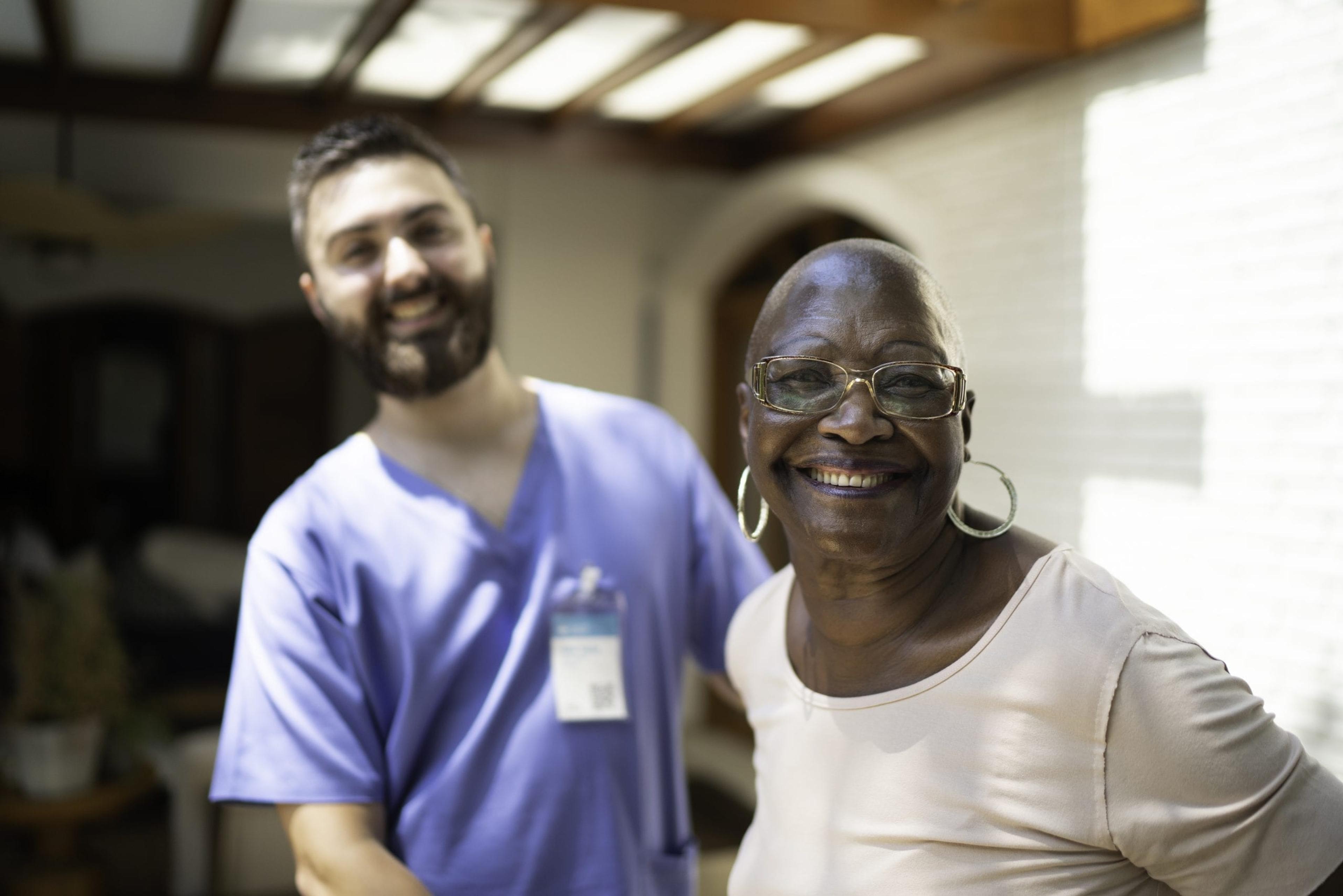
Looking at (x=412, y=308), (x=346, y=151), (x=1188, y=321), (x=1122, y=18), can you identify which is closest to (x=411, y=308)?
(x=412, y=308)

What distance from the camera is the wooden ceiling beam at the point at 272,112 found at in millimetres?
4559

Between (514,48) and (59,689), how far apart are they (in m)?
2.63

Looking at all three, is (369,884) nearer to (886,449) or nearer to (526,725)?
(526,725)

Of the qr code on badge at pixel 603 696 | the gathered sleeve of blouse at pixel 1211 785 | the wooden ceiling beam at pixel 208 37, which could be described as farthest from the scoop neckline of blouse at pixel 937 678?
the wooden ceiling beam at pixel 208 37

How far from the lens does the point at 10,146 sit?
497 cm

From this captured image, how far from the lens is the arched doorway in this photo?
5152 millimetres

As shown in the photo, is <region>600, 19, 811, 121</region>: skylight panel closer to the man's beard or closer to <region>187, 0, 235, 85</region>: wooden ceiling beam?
<region>187, 0, 235, 85</region>: wooden ceiling beam

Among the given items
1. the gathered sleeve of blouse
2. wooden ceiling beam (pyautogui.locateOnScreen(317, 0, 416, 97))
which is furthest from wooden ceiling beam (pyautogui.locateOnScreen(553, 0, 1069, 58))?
the gathered sleeve of blouse

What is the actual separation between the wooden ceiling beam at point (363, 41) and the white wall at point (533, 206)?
0.58 meters

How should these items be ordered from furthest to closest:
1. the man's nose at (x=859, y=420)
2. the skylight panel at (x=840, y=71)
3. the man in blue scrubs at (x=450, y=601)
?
the skylight panel at (x=840, y=71), the man in blue scrubs at (x=450, y=601), the man's nose at (x=859, y=420)

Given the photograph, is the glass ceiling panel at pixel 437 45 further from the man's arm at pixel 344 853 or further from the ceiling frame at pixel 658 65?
the man's arm at pixel 344 853

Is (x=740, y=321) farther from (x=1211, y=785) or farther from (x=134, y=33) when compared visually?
(x=1211, y=785)

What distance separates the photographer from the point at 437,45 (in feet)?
13.4

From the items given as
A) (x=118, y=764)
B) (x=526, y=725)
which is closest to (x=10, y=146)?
(x=118, y=764)
